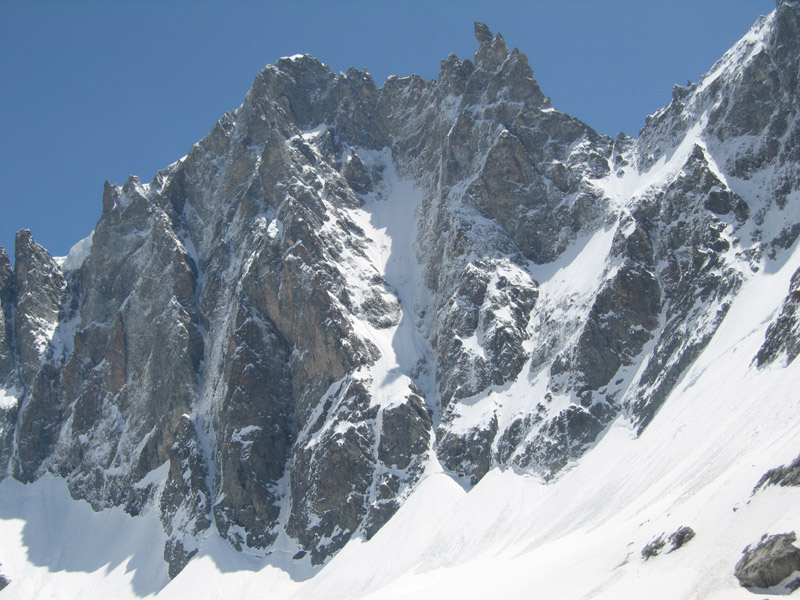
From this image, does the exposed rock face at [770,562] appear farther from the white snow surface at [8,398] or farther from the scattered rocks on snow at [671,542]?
the white snow surface at [8,398]

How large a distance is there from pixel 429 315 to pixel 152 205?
7098 centimetres

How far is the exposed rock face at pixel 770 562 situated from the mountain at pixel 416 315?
10141 millimetres

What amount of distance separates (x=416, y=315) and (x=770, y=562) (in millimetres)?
100661

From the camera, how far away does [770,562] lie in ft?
113

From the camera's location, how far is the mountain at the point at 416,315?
90375 millimetres

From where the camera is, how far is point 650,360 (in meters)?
92.8

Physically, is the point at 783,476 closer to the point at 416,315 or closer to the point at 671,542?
the point at 671,542

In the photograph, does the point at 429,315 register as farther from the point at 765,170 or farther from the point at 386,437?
the point at 765,170

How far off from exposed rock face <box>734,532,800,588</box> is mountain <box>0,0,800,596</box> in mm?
10141

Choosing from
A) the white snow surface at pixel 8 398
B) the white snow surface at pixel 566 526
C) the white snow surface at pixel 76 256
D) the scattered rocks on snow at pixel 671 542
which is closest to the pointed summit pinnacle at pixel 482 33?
the white snow surface at pixel 566 526

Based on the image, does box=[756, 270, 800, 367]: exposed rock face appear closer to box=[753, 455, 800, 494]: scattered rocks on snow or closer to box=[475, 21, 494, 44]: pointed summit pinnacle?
box=[753, 455, 800, 494]: scattered rocks on snow

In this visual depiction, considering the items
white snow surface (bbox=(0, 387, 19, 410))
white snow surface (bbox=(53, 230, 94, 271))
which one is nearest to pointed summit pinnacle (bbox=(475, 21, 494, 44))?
white snow surface (bbox=(53, 230, 94, 271))

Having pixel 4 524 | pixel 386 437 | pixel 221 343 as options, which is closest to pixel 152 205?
pixel 221 343

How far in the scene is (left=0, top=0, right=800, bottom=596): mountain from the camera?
90375 mm
